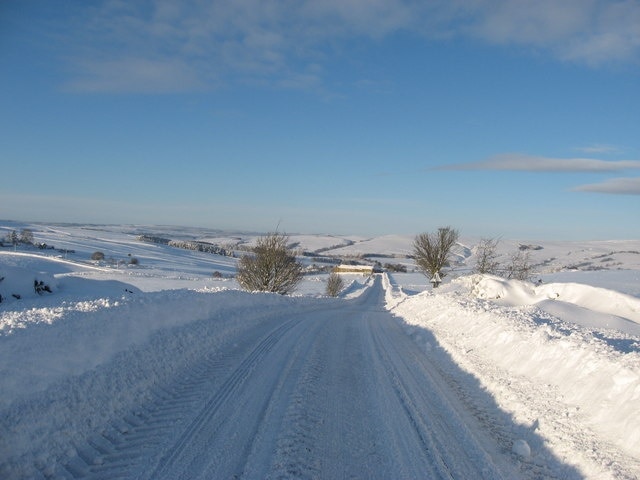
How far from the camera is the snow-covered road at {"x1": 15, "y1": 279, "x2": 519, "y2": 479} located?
5.03 metres

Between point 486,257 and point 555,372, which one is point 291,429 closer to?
point 555,372

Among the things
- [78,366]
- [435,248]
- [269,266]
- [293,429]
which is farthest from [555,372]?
[435,248]

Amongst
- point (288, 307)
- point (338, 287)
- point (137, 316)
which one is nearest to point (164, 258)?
point (338, 287)

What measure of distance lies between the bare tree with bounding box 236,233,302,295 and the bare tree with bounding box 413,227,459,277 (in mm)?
18044

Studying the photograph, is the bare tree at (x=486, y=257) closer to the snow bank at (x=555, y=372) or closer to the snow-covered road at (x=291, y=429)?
the snow bank at (x=555, y=372)

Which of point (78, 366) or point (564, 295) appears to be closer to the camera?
point (78, 366)

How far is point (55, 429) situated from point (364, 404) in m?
4.21

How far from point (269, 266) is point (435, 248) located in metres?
20.5

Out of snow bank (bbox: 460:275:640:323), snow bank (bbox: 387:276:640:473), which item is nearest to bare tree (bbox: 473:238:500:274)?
snow bank (bbox: 460:275:640:323)

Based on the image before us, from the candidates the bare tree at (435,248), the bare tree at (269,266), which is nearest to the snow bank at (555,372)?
the bare tree at (269,266)

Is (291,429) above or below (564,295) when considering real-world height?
below

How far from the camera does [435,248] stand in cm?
4906

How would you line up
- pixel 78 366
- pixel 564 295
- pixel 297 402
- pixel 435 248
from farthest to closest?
pixel 435 248 < pixel 564 295 < pixel 297 402 < pixel 78 366

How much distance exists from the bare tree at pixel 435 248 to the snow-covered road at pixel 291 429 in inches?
1541
